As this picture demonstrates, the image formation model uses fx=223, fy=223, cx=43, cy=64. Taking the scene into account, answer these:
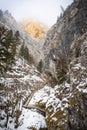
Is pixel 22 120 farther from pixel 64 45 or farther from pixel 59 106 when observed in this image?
pixel 64 45

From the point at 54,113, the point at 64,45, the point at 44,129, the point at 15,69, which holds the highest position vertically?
the point at 64,45

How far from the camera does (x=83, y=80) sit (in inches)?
1321

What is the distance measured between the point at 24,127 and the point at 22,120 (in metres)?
2.11

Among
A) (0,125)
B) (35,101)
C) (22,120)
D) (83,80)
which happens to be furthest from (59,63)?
(0,125)

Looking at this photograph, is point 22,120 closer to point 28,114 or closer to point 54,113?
point 28,114

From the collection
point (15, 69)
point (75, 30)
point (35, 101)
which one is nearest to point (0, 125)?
point (35, 101)

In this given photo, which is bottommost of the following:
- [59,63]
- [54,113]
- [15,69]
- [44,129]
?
[44,129]

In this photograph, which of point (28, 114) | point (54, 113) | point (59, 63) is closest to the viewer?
point (54, 113)

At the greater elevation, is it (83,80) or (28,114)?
(83,80)

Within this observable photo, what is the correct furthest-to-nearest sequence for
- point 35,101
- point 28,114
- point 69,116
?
point 35,101 → point 28,114 → point 69,116

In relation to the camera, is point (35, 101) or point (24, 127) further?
point (35, 101)

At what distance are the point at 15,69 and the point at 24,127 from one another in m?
39.2

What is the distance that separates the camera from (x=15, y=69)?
226 ft

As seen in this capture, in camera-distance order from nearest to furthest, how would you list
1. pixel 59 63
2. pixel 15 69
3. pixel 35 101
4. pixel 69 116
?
pixel 69 116, pixel 35 101, pixel 59 63, pixel 15 69
